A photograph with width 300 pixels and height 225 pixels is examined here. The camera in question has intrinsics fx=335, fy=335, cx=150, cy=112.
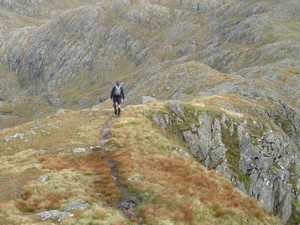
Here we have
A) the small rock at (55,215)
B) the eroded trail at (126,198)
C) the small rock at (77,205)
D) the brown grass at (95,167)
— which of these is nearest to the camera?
the small rock at (55,215)

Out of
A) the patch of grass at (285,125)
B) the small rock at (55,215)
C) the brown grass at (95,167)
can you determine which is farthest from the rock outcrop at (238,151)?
the small rock at (55,215)

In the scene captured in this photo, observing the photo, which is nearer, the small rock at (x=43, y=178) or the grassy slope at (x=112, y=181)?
the grassy slope at (x=112, y=181)

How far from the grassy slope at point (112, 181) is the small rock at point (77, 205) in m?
0.53

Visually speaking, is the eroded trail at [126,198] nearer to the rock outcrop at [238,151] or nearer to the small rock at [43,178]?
the small rock at [43,178]

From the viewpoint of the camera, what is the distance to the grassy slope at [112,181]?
74.6 feet

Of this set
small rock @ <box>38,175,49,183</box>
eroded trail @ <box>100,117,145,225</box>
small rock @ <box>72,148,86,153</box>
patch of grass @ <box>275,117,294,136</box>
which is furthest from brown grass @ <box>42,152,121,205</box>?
patch of grass @ <box>275,117,294,136</box>

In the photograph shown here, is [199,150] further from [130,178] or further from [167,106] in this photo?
[130,178]

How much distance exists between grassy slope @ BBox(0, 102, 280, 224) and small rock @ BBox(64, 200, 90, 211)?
53cm

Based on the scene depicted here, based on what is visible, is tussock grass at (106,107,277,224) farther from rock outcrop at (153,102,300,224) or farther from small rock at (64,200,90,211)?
rock outcrop at (153,102,300,224)

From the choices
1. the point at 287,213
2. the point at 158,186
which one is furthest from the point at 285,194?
the point at 158,186

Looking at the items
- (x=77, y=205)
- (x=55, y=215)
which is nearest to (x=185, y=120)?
(x=77, y=205)

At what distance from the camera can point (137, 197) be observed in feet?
83.0

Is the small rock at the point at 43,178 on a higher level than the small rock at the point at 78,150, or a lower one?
higher

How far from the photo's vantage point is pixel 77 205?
22.5 meters
